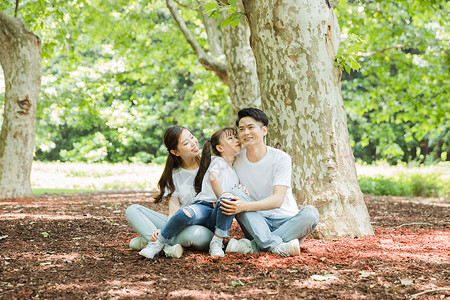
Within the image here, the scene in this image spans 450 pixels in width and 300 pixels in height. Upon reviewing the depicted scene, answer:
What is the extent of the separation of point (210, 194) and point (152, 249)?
25.5 inches

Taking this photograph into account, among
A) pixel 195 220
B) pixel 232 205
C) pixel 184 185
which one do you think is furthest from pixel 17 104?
pixel 232 205

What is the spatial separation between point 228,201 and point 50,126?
1137 inches

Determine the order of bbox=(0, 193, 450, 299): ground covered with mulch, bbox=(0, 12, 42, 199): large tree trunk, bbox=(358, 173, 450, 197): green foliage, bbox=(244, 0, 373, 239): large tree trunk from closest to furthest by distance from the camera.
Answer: bbox=(0, 193, 450, 299): ground covered with mulch < bbox=(244, 0, 373, 239): large tree trunk < bbox=(0, 12, 42, 199): large tree trunk < bbox=(358, 173, 450, 197): green foliage

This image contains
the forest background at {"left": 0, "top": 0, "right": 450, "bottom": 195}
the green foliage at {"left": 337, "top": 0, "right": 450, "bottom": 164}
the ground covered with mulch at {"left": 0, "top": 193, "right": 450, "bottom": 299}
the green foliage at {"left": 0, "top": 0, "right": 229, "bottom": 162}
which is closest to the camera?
the ground covered with mulch at {"left": 0, "top": 193, "right": 450, "bottom": 299}

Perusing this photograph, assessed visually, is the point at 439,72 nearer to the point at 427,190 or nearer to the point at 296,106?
the point at 427,190

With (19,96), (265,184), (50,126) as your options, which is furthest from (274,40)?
(50,126)

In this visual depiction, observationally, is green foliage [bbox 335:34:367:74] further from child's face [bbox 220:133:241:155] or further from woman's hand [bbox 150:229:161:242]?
woman's hand [bbox 150:229:161:242]

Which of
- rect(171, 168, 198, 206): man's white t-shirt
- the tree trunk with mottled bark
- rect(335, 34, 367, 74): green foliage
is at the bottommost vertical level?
rect(171, 168, 198, 206): man's white t-shirt

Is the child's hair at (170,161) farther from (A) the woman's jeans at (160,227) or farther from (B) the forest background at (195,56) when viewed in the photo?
(B) the forest background at (195,56)

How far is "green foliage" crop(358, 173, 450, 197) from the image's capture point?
492 inches

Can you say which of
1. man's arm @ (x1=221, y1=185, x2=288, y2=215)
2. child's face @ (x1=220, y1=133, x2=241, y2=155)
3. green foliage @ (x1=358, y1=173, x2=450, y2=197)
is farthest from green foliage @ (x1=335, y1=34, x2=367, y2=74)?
green foliage @ (x1=358, y1=173, x2=450, y2=197)

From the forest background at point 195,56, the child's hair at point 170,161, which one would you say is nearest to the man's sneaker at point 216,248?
the child's hair at point 170,161

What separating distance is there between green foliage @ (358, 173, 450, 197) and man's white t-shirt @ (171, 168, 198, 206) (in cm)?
1014

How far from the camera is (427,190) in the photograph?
41.4ft
